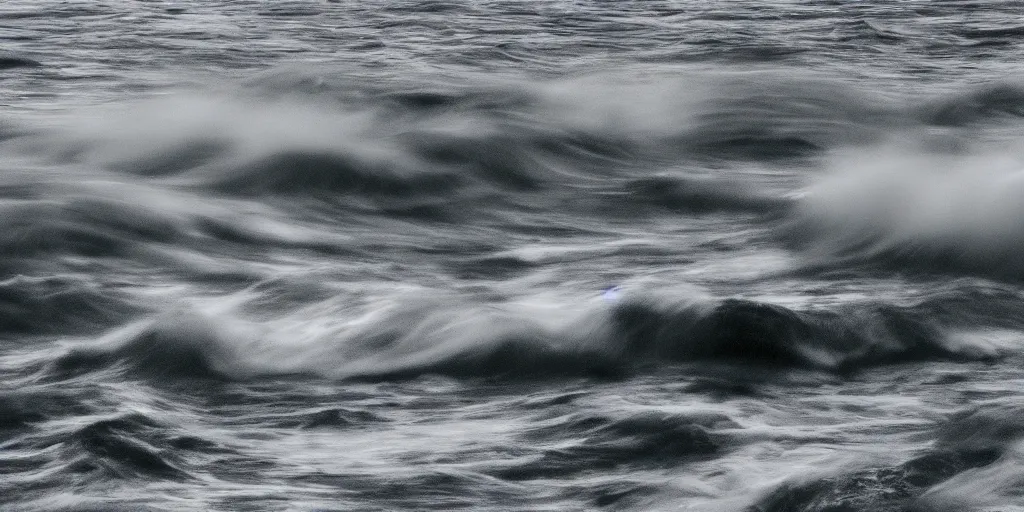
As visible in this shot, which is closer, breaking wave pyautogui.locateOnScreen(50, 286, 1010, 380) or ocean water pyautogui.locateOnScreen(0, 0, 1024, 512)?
ocean water pyautogui.locateOnScreen(0, 0, 1024, 512)

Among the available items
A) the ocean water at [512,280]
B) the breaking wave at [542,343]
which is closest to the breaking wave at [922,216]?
the ocean water at [512,280]

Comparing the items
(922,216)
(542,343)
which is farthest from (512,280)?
(922,216)

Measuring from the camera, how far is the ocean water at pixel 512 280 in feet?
17.3

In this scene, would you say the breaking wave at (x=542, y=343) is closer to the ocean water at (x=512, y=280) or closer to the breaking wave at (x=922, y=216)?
the ocean water at (x=512, y=280)

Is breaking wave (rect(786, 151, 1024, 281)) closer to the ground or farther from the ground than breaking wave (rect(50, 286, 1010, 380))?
closer to the ground

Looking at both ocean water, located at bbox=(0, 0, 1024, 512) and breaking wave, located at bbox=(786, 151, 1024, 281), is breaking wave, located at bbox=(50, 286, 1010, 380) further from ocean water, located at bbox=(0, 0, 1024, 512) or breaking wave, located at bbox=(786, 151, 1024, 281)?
breaking wave, located at bbox=(786, 151, 1024, 281)

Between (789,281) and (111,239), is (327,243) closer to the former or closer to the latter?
(111,239)

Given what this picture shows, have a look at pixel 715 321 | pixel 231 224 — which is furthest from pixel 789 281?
pixel 231 224

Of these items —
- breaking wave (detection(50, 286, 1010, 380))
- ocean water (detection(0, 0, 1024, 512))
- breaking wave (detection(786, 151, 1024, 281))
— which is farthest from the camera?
breaking wave (detection(786, 151, 1024, 281))

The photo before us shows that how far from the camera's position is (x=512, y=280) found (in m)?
8.58

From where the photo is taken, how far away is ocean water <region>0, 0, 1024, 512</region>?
17.3 feet

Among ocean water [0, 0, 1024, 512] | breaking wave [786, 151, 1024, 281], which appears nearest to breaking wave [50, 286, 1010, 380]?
ocean water [0, 0, 1024, 512]

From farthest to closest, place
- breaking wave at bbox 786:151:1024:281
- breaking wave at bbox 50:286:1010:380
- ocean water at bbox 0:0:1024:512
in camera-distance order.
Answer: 1. breaking wave at bbox 786:151:1024:281
2. breaking wave at bbox 50:286:1010:380
3. ocean water at bbox 0:0:1024:512

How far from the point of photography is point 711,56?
696 inches
